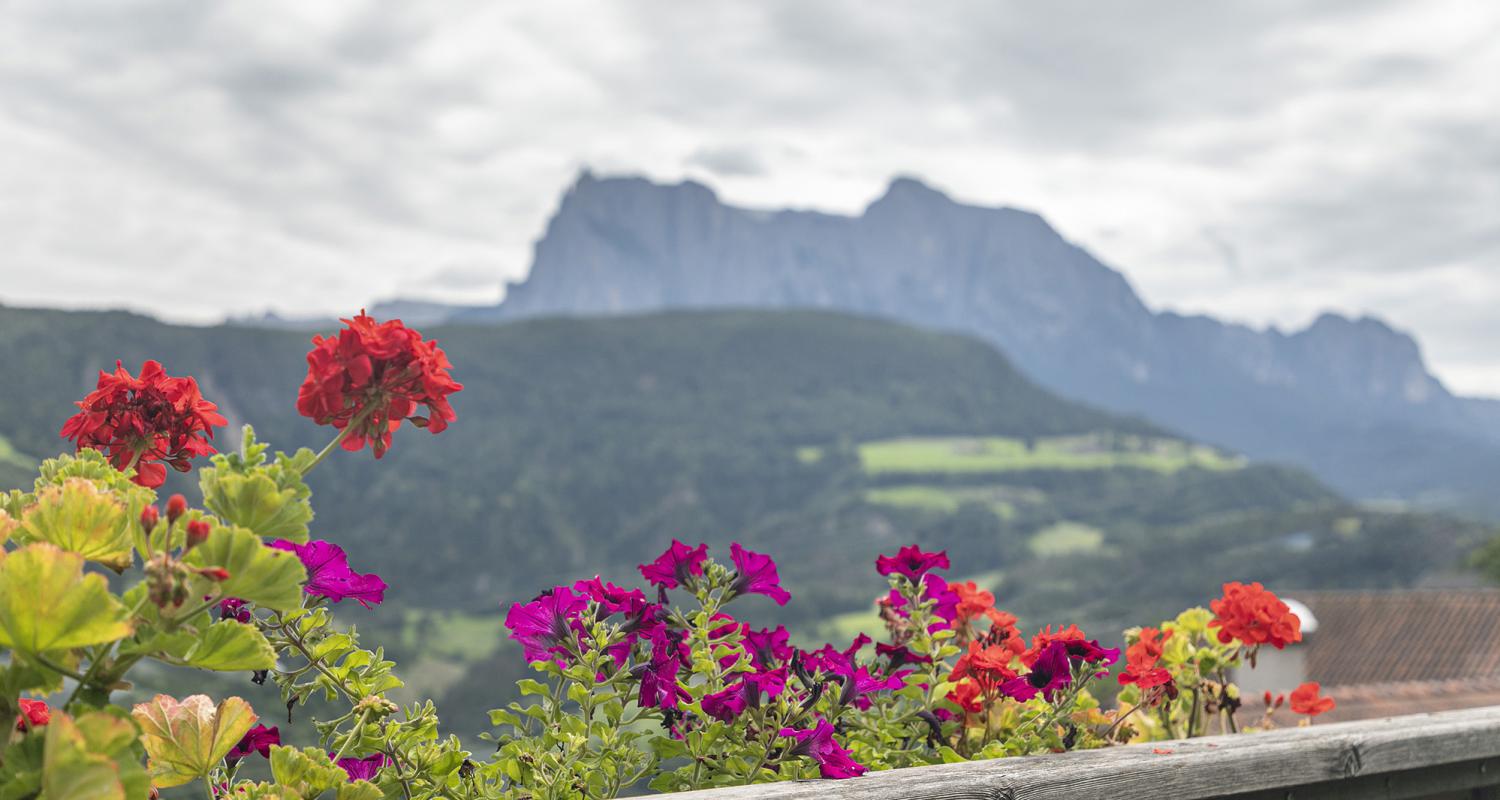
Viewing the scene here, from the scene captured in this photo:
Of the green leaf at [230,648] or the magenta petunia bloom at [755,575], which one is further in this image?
the magenta petunia bloom at [755,575]

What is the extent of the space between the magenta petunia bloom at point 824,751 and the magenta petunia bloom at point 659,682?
187mm

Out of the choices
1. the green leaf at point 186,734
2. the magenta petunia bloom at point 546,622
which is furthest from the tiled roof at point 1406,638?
the green leaf at point 186,734

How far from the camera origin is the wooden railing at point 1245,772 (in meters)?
1.56

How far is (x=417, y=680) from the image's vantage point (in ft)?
231

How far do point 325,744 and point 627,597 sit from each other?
51 cm

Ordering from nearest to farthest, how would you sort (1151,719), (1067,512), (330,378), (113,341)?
(330,378)
(1151,719)
(113,341)
(1067,512)

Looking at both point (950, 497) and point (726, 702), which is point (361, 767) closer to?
point (726, 702)

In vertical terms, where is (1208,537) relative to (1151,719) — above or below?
below

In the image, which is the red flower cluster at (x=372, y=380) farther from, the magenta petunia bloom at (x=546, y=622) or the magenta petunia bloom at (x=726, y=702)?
the magenta petunia bloom at (x=726, y=702)

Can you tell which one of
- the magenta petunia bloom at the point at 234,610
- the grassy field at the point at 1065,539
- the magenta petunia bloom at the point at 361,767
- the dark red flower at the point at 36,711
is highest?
the magenta petunia bloom at the point at 234,610

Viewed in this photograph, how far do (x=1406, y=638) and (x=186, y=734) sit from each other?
72.4 feet

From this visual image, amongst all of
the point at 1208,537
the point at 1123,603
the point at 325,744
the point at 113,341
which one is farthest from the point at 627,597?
the point at 113,341

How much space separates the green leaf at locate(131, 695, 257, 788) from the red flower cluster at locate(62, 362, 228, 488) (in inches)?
17.4

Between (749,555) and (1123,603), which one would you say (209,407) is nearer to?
(749,555)
